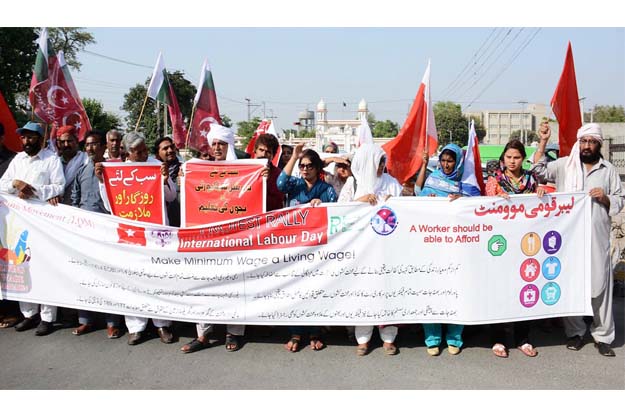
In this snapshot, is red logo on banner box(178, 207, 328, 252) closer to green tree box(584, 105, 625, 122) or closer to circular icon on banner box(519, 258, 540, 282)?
circular icon on banner box(519, 258, 540, 282)

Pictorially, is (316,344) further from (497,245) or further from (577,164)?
(577,164)

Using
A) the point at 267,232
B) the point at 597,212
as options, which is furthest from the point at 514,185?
the point at 267,232

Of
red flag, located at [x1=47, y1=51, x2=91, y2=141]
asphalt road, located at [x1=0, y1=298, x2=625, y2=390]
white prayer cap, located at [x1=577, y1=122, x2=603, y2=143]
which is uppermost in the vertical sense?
red flag, located at [x1=47, y1=51, x2=91, y2=141]

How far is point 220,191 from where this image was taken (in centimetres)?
468

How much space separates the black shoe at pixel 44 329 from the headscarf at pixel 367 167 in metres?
3.23

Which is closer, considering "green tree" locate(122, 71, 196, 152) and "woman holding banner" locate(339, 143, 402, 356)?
"woman holding banner" locate(339, 143, 402, 356)

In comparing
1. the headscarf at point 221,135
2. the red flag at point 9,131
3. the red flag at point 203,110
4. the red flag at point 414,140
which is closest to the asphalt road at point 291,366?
the red flag at point 414,140

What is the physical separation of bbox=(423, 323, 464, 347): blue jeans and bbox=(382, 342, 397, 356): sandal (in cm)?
29

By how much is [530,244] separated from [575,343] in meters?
0.99

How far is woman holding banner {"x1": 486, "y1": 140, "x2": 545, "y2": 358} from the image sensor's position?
4434mm

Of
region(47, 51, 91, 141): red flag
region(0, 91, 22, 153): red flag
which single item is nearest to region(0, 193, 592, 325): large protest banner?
region(0, 91, 22, 153): red flag

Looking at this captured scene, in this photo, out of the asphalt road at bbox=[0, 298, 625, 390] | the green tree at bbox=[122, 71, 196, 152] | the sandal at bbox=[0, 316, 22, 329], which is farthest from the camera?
the green tree at bbox=[122, 71, 196, 152]

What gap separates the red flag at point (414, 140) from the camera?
5445mm

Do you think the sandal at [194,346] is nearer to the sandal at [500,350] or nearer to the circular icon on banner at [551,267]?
the sandal at [500,350]
